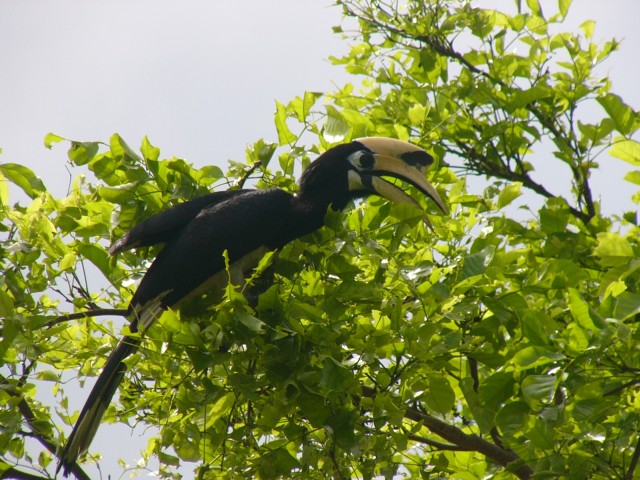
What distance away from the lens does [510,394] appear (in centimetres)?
261

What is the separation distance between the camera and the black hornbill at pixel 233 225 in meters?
3.56

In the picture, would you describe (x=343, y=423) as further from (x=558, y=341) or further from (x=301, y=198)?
(x=301, y=198)

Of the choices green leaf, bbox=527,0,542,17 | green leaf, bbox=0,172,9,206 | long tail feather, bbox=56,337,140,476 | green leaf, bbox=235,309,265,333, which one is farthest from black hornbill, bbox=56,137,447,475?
green leaf, bbox=527,0,542,17

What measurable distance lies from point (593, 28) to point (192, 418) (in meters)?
3.42

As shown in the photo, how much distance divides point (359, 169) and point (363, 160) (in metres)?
0.05

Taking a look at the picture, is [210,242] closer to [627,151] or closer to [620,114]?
[627,151]

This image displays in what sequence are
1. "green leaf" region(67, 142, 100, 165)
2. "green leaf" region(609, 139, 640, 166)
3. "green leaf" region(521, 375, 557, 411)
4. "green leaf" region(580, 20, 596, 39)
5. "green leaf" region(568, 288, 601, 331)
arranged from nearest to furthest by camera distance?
"green leaf" region(521, 375, 557, 411) < "green leaf" region(568, 288, 601, 331) < "green leaf" region(609, 139, 640, 166) < "green leaf" region(67, 142, 100, 165) < "green leaf" region(580, 20, 596, 39)

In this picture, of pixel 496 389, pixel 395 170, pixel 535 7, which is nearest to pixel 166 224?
pixel 395 170

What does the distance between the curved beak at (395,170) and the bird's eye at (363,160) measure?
0.8 inches

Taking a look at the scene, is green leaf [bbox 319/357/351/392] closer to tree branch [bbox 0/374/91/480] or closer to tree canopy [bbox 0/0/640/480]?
tree canopy [bbox 0/0/640/480]

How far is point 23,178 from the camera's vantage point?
3609mm

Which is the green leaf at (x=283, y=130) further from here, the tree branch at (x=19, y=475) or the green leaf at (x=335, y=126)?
the tree branch at (x=19, y=475)

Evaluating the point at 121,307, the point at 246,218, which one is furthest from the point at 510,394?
the point at 121,307

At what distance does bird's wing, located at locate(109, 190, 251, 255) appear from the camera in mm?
3570
